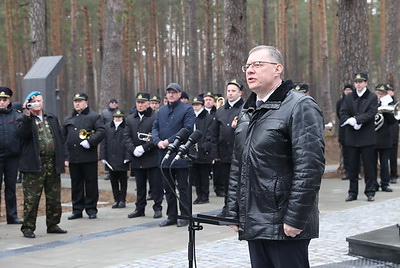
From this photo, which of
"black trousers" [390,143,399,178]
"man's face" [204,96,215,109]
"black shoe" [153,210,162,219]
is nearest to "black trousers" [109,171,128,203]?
"black shoe" [153,210,162,219]

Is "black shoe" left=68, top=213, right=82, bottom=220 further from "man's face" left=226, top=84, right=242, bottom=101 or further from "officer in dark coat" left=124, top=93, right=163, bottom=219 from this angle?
"man's face" left=226, top=84, right=242, bottom=101

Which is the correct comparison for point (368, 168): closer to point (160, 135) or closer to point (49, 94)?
point (160, 135)

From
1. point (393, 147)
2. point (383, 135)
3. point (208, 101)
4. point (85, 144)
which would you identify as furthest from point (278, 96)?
point (393, 147)

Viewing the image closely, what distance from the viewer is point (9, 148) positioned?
11.2 m

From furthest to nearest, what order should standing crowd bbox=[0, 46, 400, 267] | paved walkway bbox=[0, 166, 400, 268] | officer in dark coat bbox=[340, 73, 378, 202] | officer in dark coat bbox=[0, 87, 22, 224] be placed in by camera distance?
officer in dark coat bbox=[340, 73, 378, 202]
officer in dark coat bbox=[0, 87, 22, 224]
paved walkway bbox=[0, 166, 400, 268]
standing crowd bbox=[0, 46, 400, 267]

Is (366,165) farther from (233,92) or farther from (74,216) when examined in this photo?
(74,216)

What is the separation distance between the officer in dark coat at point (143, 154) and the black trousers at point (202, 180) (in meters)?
1.57

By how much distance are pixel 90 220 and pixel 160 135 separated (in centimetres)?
212

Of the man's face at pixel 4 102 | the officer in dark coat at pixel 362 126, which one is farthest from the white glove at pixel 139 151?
the officer in dark coat at pixel 362 126

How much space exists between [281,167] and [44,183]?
6.50m

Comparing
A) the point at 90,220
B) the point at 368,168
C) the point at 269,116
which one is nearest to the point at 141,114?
the point at 90,220

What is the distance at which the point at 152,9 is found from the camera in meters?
45.0

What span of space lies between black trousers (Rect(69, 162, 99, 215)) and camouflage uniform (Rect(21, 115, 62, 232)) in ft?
5.11

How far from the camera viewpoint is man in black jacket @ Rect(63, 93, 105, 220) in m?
11.6
